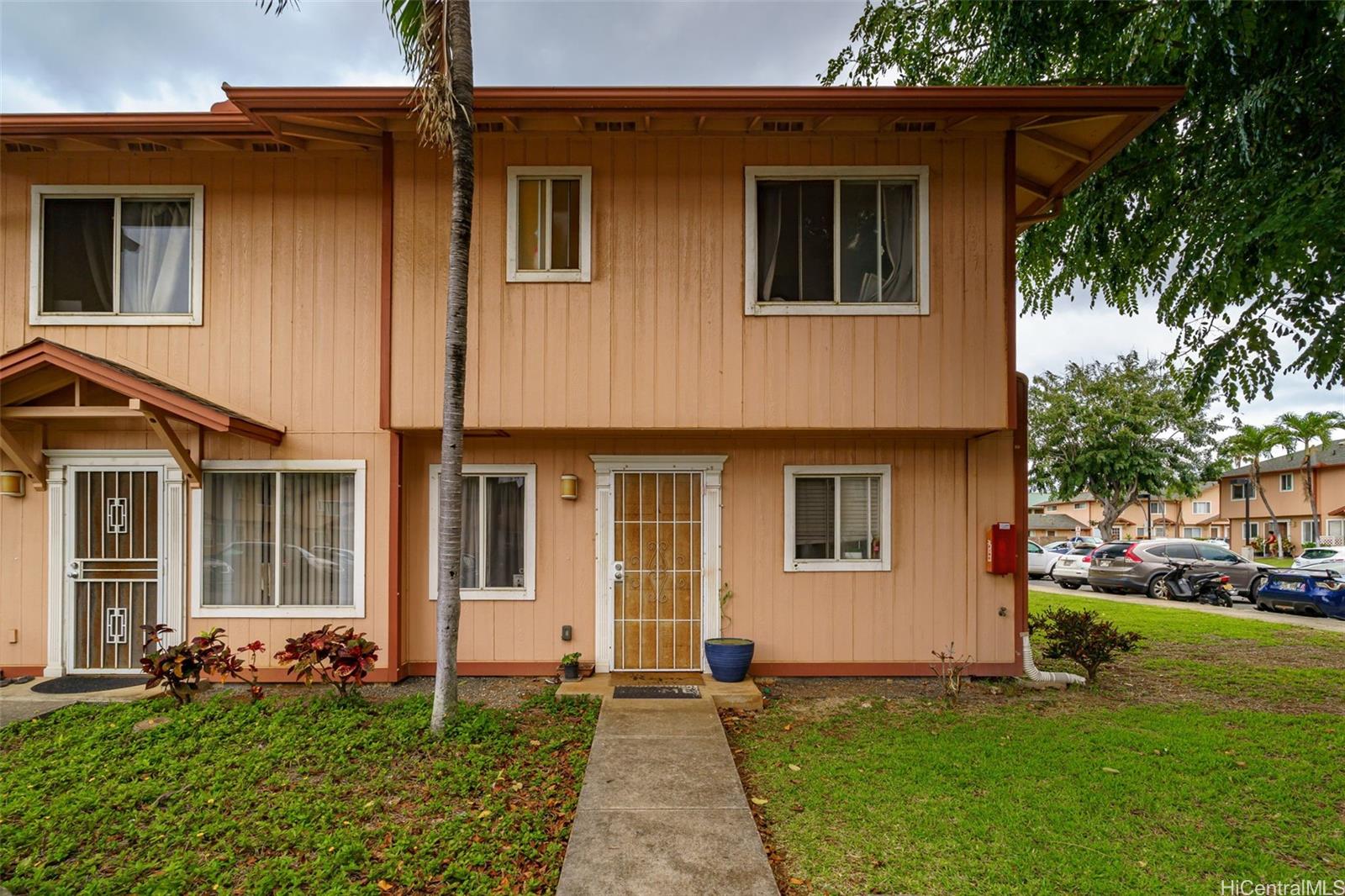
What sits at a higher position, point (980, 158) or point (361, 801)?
point (980, 158)

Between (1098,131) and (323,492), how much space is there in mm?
8720

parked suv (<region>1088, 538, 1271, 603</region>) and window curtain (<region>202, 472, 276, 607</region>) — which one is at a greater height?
window curtain (<region>202, 472, 276, 607</region>)

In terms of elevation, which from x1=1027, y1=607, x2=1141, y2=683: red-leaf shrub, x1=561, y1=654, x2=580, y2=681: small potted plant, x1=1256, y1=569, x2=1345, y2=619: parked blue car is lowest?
x1=1256, y1=569, x2=1345, y2=619: parked blue car

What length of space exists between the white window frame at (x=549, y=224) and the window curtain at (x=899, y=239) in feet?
9.83

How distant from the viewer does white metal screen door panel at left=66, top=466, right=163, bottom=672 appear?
273 inches

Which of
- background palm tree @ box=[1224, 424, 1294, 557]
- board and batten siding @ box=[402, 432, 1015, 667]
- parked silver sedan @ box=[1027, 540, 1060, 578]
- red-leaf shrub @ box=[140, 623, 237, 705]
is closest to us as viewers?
red-leaf shrub @ box=[140, 623, 237, 705]

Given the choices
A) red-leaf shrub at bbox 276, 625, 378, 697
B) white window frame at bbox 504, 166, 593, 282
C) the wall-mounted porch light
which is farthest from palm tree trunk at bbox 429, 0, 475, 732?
the wall-mounted porch light

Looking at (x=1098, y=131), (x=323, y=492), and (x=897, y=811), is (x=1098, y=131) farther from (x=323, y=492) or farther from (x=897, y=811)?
(x=323, y=492)

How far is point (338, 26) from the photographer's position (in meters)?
6.11

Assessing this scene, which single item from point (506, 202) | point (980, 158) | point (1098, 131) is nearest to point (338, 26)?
point (506, 202)

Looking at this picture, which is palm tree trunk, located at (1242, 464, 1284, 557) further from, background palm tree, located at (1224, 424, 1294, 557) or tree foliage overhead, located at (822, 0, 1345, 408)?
tree foliage overhead, located at (822, 0, 1345, 408)

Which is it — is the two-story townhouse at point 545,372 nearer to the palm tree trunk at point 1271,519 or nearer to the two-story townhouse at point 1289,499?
the palm tree trunk at point 1271,519

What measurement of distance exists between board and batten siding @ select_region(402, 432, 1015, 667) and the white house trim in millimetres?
76

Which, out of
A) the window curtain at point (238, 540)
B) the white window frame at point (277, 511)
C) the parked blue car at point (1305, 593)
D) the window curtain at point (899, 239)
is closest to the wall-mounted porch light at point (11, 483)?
the white window frame at point (277, 511)
